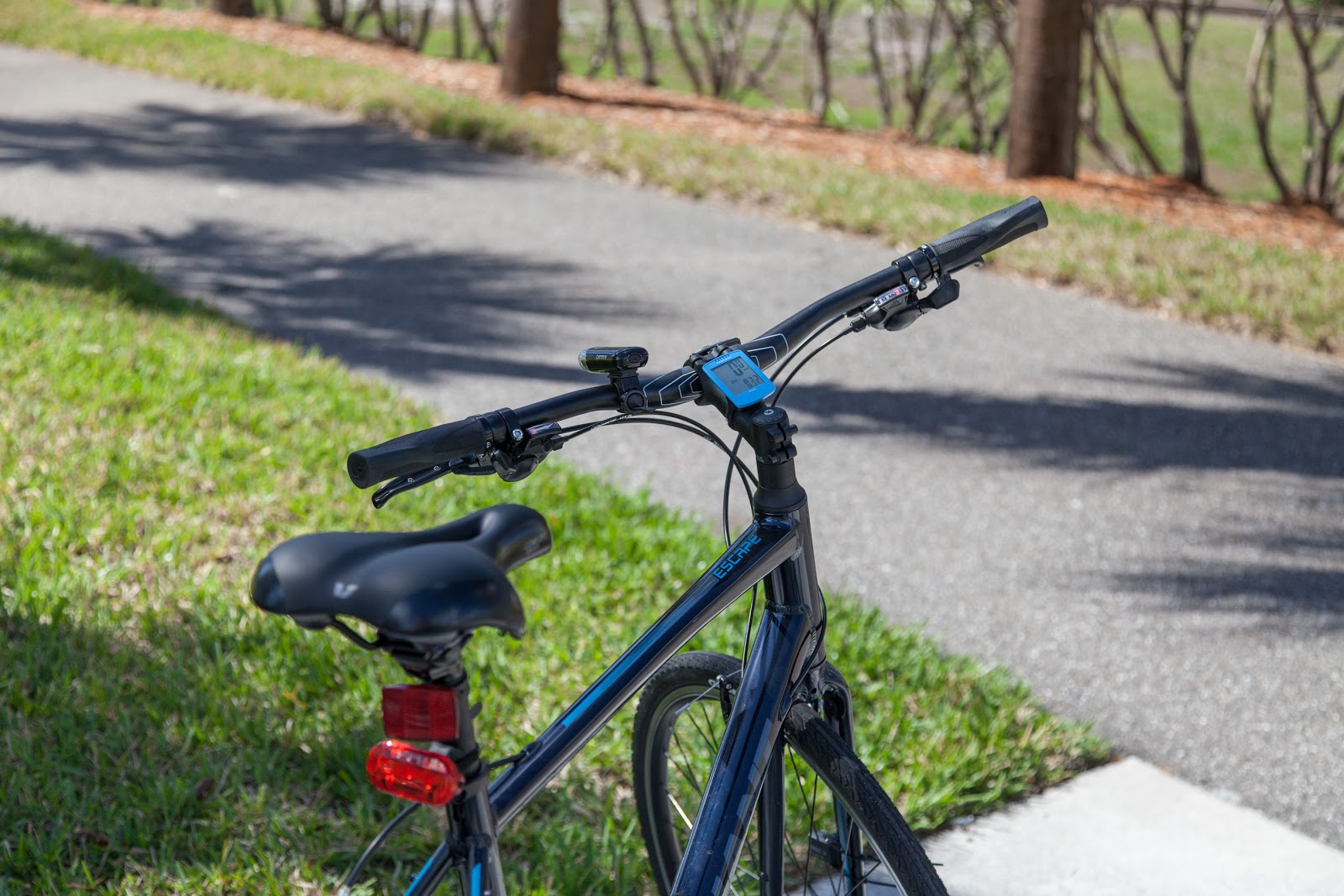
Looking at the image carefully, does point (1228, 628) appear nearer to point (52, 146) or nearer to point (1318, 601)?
point (1318, 601)

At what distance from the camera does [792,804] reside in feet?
9.16

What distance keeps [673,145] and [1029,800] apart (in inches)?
264

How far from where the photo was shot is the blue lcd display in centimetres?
160

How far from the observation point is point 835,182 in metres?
8.12

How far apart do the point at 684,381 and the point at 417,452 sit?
1.20 ft

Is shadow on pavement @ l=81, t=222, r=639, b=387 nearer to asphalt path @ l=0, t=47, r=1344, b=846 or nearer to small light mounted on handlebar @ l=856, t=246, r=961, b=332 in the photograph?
asphalt path @ l=0, t=47, r=1344, b=846

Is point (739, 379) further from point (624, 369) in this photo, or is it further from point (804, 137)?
point (804, 137)

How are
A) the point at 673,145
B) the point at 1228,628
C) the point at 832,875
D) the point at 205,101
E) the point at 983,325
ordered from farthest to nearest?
the point at 205,101, the point at 673,145, the point at 983,325, the point at 1228,628, the point at 832,875

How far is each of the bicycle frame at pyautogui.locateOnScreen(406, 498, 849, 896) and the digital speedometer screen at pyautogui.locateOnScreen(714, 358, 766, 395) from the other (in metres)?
0.21

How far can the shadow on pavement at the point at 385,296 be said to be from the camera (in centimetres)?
567

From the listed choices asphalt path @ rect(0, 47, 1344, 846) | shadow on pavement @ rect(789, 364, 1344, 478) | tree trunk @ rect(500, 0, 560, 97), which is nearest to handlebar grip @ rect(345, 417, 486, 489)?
asphalt path @ rect(0, 47, 1344, 846)

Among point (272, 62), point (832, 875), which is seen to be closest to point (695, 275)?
point (832, 875)

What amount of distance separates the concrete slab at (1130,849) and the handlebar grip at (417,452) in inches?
62.6

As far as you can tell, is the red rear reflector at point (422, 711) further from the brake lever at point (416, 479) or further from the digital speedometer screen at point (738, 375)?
the digital speedometer screen at point (738, 375)
